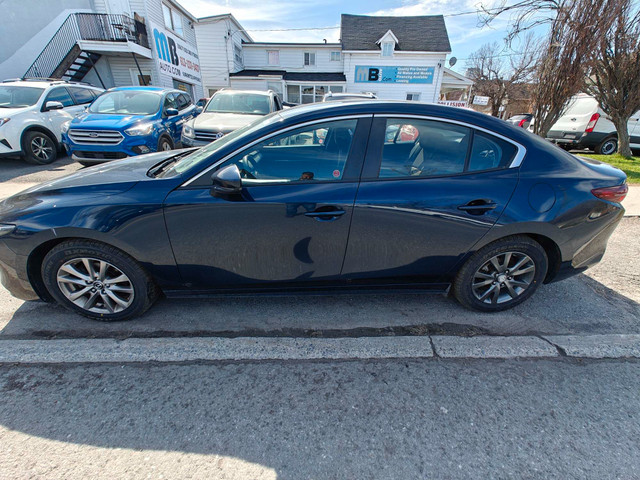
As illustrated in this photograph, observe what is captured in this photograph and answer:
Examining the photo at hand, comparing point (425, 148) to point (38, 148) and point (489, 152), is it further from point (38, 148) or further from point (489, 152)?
point (38, 148)

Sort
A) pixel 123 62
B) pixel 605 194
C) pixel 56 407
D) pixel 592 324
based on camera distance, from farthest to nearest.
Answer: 1. pixel 123 62
2. pixel 592 324
3. pixel 605 194
4. pixel 56 407

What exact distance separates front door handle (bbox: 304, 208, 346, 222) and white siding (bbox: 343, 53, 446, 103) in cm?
2456

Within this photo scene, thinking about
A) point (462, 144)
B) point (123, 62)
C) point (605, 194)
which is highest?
point (123, 62)

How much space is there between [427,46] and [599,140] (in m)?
16.8

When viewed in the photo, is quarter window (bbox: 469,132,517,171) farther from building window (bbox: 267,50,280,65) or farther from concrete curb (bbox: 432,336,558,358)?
building window (bbox: 267,50,280,65)

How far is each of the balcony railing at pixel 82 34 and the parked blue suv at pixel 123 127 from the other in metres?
9.14

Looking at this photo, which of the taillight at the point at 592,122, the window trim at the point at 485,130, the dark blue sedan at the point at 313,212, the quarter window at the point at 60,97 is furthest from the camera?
the taillight at the point at 592,122

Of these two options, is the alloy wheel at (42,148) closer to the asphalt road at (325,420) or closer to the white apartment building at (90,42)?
the asphalt road at (325,420)

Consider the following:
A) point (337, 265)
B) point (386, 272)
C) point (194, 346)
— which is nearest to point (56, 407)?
point (194, 346)

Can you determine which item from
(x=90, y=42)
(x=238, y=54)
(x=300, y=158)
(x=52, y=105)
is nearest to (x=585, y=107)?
(x=300, y=158)

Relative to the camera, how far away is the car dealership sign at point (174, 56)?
15727mm

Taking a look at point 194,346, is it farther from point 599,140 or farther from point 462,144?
point 599,140

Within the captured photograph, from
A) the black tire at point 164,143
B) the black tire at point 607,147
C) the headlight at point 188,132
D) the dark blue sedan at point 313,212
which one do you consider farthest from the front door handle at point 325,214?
the black tire at point 607,147

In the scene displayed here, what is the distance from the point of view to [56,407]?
184cm
